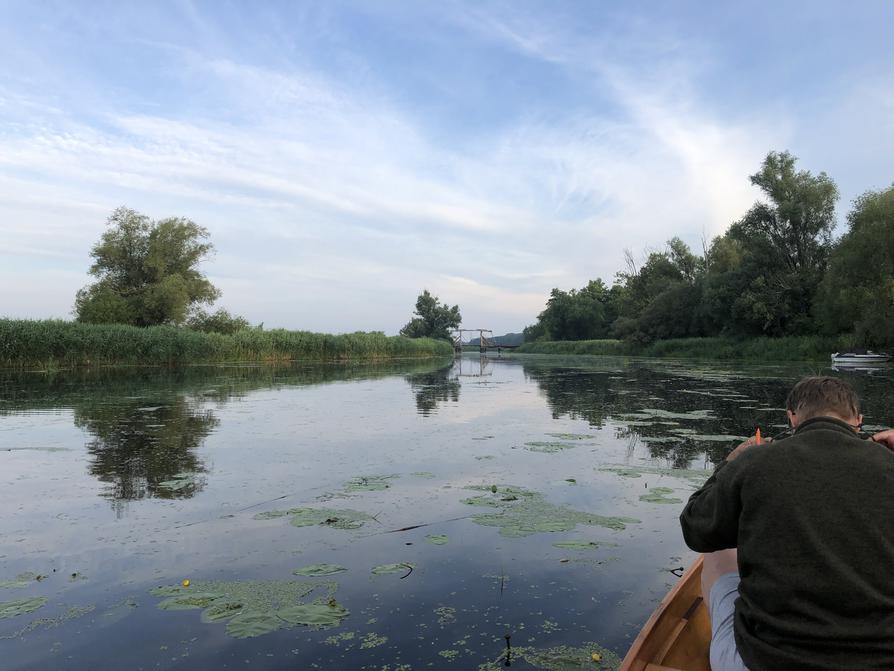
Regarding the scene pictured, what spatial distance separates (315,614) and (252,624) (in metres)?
0.32

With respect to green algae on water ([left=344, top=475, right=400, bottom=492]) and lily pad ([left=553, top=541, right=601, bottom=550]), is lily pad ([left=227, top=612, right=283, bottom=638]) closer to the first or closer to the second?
lily pad ([left=553, top=541, right=601, bottom=550])

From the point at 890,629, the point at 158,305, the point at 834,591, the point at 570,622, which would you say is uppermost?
the point at 158,305

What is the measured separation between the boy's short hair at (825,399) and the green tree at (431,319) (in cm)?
7350

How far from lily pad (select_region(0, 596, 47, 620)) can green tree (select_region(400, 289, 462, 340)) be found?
7217 cm

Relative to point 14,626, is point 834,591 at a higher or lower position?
higher

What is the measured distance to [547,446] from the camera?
8.09m

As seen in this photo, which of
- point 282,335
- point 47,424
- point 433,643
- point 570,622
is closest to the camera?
point 433,643

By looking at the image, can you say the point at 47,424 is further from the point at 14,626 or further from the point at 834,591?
the point at 834,591

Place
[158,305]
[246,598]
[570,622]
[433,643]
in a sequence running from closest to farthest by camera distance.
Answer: [433,643]
[570,622]
[246,598]
[158,305]

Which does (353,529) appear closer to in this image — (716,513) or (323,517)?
(323,517)

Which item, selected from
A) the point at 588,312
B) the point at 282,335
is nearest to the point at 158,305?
the point at 282,335

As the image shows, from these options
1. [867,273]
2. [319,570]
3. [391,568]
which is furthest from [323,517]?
[867,273]

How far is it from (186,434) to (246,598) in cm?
608

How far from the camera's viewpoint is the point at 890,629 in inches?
63.6
